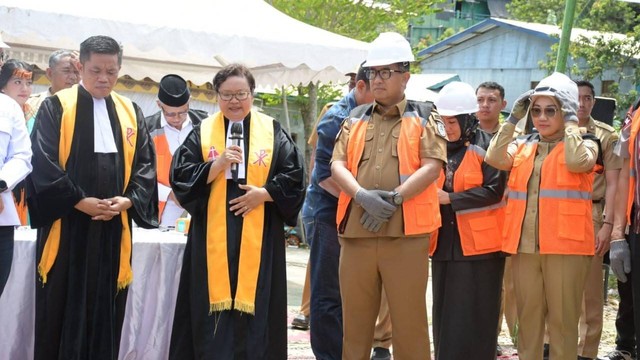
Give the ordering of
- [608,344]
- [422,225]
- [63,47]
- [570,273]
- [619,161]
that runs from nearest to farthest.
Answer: [422,225], [570,273], [619,161], [608,344], [63,47]

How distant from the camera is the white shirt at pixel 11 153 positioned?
4715mm

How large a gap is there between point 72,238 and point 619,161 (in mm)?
3899

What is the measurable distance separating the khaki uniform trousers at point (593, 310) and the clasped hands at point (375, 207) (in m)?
2.53

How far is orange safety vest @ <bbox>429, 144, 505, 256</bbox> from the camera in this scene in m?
5.95

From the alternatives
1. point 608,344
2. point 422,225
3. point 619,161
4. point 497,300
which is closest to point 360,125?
point 422,225

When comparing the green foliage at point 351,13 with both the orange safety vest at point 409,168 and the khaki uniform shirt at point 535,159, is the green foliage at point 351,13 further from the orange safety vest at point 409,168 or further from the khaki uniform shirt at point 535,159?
the orange safety vest at point 409,168

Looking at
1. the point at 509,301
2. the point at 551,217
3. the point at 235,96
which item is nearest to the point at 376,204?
the point at 235,96

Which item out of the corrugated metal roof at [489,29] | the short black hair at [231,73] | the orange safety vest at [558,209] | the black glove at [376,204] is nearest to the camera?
the black glove at [376,204]

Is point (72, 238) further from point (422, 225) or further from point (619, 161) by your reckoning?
point (619, 161)

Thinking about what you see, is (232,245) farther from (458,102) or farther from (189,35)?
(189,35)

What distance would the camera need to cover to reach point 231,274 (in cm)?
552

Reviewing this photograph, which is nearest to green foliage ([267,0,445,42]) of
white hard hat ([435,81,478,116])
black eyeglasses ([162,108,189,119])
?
black eyeglasses ([162,108,189,119])

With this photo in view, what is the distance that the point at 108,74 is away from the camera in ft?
18.2

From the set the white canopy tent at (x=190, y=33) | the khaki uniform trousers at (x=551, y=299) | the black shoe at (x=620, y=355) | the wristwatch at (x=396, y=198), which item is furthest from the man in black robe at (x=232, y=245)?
the white canopy tent at (x=190, y=33)
